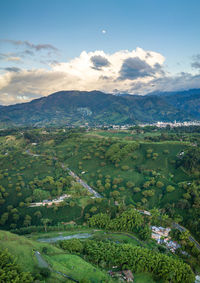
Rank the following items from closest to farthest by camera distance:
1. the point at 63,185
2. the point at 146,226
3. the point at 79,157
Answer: the point at 146,226 < the point at 63,185 < the point at 79,157

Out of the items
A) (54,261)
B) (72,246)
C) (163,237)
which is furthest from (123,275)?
(163,237)

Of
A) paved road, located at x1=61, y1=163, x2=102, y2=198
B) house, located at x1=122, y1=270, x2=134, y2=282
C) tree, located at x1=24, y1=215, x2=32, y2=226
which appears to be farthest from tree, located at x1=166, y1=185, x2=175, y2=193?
tree, located at x1=24, y1=215, x2=32, y2=226

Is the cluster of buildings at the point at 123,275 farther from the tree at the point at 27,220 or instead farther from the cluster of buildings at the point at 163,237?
the tree at the point at 27,220

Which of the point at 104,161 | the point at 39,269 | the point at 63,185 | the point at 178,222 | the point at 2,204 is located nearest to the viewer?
the point at 39,269

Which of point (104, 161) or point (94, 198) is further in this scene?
point (104, 161)

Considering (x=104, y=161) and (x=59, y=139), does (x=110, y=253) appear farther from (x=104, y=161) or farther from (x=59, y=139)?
(x=59, y=139)

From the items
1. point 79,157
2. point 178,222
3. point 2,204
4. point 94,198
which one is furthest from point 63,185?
point 178,222

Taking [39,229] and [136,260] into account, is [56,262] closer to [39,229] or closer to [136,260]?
[136,260]
